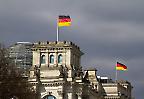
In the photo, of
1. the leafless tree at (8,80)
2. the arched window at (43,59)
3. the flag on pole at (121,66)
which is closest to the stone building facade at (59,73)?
the arched window at (43,59)

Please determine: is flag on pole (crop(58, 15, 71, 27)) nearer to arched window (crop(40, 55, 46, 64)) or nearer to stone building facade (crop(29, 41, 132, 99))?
stone building facade (crop(29, 41, 132, 99))

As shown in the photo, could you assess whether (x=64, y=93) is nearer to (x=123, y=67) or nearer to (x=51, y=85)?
(x=51, y=85)

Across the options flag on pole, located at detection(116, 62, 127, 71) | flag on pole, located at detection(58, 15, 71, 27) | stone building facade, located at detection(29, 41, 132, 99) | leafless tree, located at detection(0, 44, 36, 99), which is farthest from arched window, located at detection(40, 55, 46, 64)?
leafless tree, located at detection(0, 44, 36, 99)

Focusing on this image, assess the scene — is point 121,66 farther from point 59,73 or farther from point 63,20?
point 59,73

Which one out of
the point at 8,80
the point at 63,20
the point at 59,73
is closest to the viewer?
the point at 8,80

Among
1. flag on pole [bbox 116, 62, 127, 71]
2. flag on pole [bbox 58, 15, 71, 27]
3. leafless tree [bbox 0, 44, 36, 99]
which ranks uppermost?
flag on pole [bbox 58, 15, 71, 27]

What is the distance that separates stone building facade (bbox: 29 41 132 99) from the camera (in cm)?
14212

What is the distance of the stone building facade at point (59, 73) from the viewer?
142 metres

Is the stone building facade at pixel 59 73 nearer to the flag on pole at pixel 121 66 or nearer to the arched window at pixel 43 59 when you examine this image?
the arched window at pixel 43 59

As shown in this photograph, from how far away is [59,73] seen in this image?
472 feet

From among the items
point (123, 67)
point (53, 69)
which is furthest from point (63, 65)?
point (123, 67)

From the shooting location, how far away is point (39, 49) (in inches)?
5910

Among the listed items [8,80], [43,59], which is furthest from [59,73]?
[8,80]

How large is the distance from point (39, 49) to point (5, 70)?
4510cm
